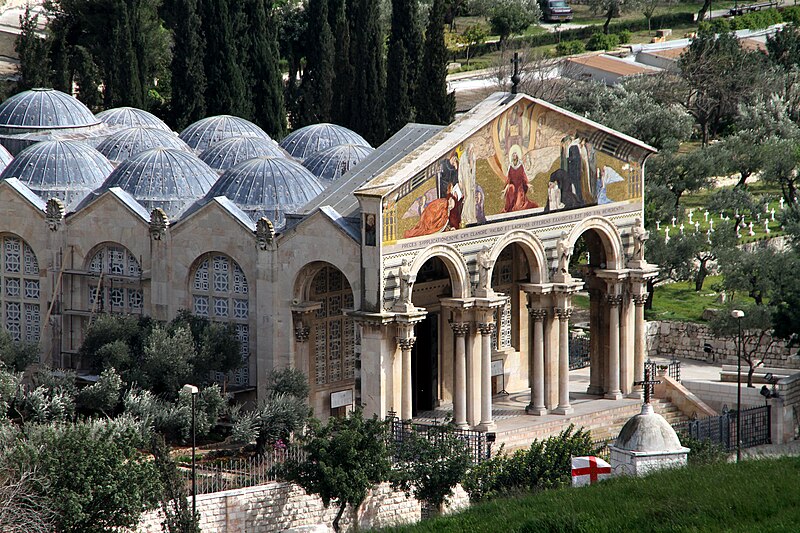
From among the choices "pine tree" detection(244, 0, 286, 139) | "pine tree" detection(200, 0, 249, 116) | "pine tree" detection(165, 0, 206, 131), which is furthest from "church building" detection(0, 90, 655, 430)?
"pine tree" detection(244, 0, 286, 139)

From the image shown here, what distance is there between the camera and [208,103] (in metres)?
82.6

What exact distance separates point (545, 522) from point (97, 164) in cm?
2526

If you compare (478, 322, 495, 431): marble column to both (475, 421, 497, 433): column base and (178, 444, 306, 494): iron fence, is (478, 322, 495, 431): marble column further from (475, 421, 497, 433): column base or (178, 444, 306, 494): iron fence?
(178, 444, 306, 494): iron fence

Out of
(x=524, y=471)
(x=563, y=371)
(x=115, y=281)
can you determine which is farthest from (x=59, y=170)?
(x=524, y=471)

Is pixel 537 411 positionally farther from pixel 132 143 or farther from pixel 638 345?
pixel 132 143

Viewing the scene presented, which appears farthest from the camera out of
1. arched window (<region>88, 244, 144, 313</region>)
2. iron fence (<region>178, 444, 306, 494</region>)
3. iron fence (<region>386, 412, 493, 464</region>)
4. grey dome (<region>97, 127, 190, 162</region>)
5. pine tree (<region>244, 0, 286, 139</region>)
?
pine tree (<region>244, 0, 286, 139</region>)

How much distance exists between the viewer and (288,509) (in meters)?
50.8

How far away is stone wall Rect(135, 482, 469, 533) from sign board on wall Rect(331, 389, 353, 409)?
5.70 meters

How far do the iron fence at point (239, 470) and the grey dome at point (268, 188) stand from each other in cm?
773

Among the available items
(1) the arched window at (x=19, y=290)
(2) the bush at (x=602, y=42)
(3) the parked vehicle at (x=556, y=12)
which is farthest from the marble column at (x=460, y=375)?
(3) the parked vehicle at (x=556, y=12)

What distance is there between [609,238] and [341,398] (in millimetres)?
10554

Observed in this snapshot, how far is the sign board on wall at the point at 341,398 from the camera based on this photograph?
57281 mm

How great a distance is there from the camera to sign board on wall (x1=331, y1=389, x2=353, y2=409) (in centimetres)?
5728

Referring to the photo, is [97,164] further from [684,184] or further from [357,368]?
[684,184]
